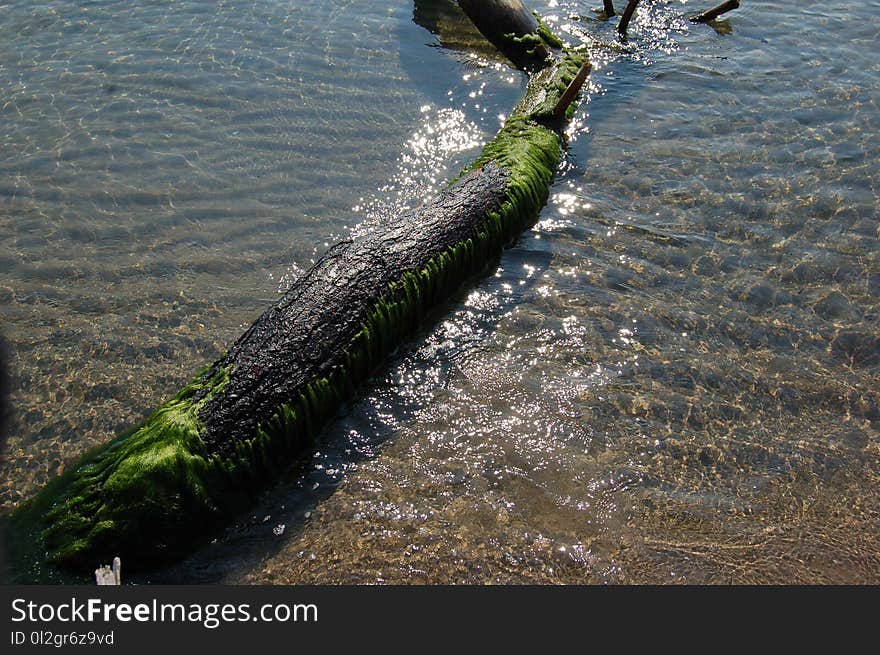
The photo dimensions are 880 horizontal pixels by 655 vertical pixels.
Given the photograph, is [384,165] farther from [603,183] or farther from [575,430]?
[575,430]

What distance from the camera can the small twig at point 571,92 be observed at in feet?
26.3

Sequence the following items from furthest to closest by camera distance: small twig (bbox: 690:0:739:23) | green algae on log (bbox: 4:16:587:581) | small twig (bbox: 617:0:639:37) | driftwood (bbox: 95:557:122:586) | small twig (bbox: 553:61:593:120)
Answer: small twig (bbox: 690:0:739:23) → small twig (bbox: 617:0:639:37) → small twig (bbox: 553:61:593:120) → green algae on log (bbox: 4:16:587:581) → driftwood (bbox: 95:557:122:586)

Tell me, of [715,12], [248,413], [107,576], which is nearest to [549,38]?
[715,12]

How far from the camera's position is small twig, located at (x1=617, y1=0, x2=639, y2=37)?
10305 millimetres

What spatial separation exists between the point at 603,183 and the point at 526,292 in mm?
2127

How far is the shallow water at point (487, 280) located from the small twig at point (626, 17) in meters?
0.23

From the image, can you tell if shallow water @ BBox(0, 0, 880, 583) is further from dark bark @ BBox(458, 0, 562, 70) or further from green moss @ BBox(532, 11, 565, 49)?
green moss @ BBox(532, 11, 565, 49)

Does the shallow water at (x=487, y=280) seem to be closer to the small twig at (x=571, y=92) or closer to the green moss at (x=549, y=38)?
the small twig at (x=571, y=92)

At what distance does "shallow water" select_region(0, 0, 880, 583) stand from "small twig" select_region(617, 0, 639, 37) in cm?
23

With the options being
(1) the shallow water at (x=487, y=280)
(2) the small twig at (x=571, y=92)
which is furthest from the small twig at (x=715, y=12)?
(2) the small twig at (x=571, y=92)

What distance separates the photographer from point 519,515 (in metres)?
4.80

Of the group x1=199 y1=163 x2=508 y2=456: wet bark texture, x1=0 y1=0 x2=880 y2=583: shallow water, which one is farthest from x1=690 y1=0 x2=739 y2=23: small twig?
x1=199 y1=163 x2=508 y2=456: wet bark texture

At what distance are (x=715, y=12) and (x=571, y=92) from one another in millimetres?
4572
